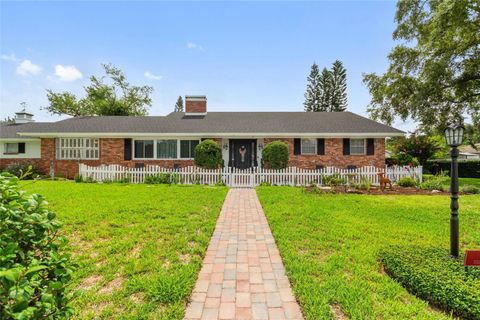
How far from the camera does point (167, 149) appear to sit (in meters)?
15.8

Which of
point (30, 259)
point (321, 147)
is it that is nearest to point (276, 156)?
point (321, 147)

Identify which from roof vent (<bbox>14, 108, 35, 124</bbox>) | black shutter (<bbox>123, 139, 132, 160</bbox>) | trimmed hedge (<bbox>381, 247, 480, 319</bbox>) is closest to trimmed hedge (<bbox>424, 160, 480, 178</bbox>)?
trimmed hedge (<bbox>381, 247, 480, 319</bbox>)

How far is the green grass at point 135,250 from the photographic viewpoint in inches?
113

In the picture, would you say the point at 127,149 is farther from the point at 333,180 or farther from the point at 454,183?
the point at 454,183

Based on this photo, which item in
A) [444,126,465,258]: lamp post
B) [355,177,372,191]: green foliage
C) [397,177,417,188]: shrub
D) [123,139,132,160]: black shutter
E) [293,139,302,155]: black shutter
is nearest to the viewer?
[444,126,465,258]: lamp post

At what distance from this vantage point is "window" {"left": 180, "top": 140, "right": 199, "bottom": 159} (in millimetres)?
15727

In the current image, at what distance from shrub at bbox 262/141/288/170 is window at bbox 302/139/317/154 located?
2.36 m

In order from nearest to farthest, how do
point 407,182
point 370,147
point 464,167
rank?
point 407,182 → point 370,147 → point 464,167

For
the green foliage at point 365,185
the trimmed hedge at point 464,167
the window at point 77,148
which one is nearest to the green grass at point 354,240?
the green foliage at point 365,185

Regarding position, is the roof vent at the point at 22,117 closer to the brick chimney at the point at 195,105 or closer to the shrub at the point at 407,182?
the brick chimney at the point at 195,105

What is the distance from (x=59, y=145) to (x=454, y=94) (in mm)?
27550

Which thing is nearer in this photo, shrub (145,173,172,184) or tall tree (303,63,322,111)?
shrub (145,173,172,184)

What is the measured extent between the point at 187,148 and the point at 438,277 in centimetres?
1411

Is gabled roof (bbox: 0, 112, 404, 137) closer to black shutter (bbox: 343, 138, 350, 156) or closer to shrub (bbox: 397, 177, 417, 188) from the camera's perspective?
black shutter (bbox: 343, 138, 350, 156)
